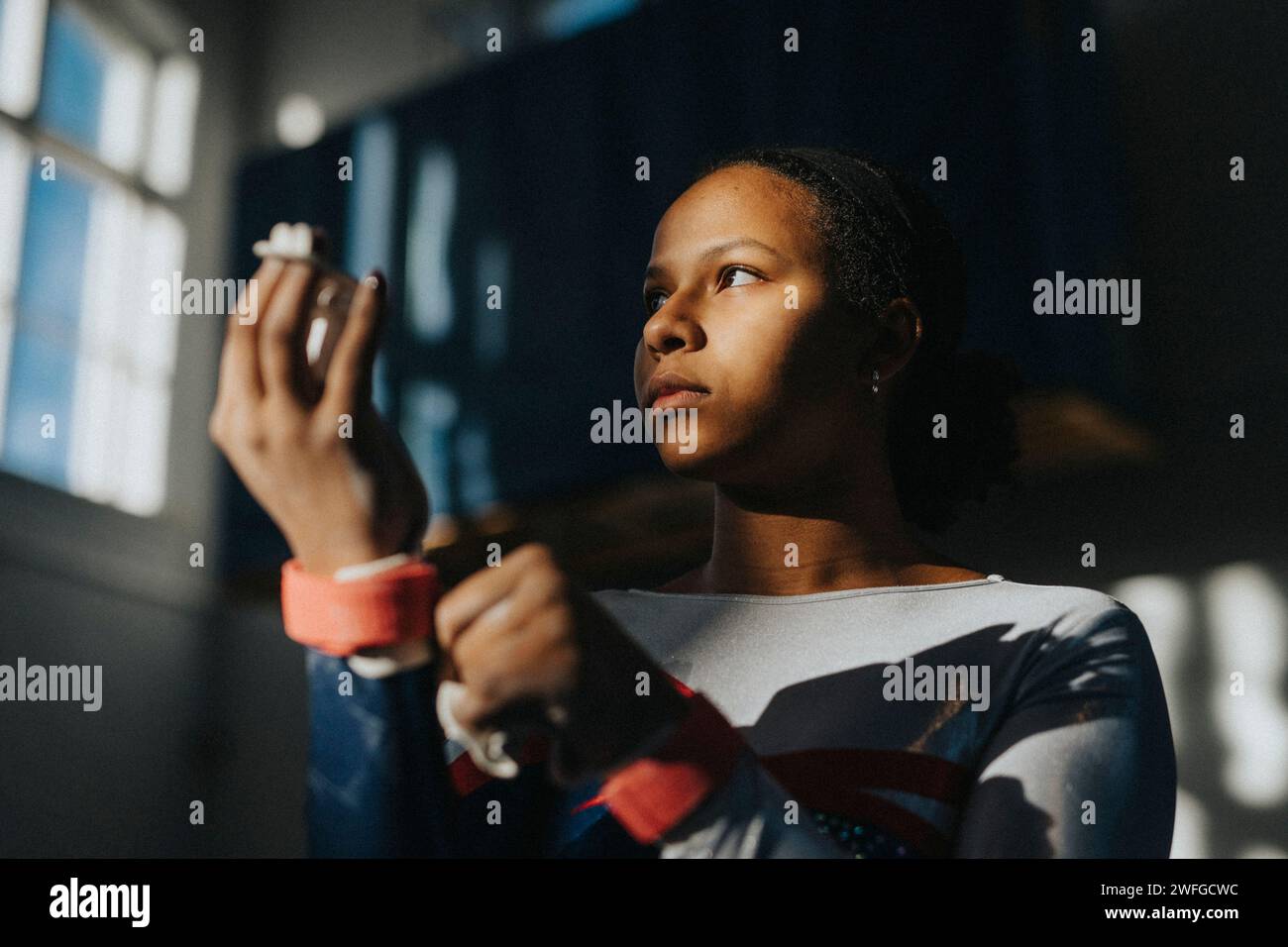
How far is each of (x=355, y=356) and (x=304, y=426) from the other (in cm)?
9

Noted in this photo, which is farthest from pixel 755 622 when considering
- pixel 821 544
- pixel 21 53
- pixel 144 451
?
pixel 21 53

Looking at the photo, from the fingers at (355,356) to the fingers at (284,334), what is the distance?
0.13 ft

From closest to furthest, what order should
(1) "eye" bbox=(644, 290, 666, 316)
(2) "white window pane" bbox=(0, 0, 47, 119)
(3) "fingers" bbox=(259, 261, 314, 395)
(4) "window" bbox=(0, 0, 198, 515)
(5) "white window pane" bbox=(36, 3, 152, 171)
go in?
(3) "fingers" bbox=(259, 261, 314, 395) < (1) "eye" bbox=(644, 290, 666, 316) < (4) "window" bbox=(0, 0, 198, 515) < (2) "white window pane" bbox=(0, 0, 47, 119) < (5) "white window pane" bbox=(36, 3, 152, 171)

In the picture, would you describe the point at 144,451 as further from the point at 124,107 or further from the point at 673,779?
the point at 673,779

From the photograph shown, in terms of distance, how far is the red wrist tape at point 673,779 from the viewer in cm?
131

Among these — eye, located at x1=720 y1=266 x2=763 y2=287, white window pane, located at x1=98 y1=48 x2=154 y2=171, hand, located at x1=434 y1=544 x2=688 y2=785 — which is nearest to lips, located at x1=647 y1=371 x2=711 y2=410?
eye, located at x1=720 y1=266 x2=763 y2=287

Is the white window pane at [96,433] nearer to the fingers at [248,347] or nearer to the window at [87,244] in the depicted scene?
the window at [87,244]

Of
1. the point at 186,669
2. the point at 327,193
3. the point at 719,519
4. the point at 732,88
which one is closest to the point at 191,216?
the point at 327,193

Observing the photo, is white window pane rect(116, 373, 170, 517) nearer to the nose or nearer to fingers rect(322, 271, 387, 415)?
the nose

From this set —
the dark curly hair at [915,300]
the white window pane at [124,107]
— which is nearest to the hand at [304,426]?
the dark curly hair at [915,300]

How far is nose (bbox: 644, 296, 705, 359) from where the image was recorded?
171cm

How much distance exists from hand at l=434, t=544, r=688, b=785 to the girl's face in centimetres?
47

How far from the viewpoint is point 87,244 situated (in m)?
3.40
